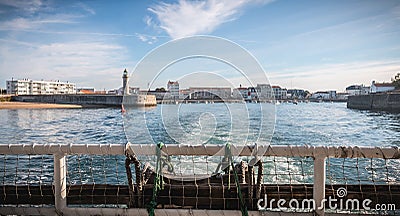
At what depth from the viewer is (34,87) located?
431 ft

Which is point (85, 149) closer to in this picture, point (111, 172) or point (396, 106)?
point (111, 172)

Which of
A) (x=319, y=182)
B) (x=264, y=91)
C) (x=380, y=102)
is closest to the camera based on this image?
(x=319, y=182)

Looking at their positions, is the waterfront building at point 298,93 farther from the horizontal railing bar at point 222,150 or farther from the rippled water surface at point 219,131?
the horizontal railing bar at point 222,150

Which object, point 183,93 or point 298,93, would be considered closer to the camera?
point 183,93

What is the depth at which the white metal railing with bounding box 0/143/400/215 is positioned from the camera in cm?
234

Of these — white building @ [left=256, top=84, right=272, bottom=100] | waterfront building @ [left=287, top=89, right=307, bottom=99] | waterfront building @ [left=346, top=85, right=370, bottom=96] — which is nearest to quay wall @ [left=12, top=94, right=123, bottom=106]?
white building @ [left=256, top=84, right=272, bottom=100]

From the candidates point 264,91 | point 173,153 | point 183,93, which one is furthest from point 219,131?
point 173,153

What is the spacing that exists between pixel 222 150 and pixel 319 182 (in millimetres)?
850

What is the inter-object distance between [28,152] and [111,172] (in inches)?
287

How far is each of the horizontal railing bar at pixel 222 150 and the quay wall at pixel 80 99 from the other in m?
73.2

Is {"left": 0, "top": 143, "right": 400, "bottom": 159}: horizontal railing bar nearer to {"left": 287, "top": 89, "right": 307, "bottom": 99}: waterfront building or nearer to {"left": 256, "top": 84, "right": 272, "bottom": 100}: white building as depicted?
{"left": 256, "top": 84, "right": 272, "bottom": 100}: white building

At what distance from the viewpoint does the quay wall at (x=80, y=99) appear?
7438 centimetres

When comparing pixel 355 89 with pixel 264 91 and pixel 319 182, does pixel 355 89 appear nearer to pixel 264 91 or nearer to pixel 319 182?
pixel 264 91

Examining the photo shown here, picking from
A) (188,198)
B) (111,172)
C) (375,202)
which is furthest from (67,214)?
(111,172)
